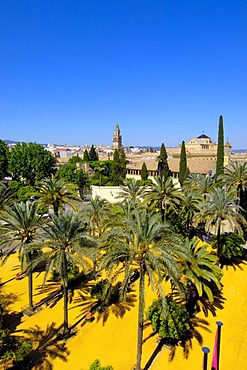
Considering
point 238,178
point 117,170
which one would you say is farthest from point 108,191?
point 238,178

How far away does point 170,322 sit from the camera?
14625mm

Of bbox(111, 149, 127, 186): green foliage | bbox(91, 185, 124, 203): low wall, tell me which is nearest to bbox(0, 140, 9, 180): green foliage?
bbox(91, 185, 124, 203): low wall

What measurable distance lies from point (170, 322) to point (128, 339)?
3.04 meters

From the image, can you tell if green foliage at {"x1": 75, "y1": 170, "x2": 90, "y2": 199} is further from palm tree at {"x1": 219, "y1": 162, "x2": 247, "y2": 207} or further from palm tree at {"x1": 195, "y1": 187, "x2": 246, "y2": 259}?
palm tree at {"x1": 195, "y1": 187, "x2": 246, "y2": 259}

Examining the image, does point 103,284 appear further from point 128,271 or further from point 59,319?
point 128,271

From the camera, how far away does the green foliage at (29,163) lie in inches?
2221

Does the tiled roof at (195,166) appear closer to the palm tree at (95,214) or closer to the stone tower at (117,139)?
the palm tree at (95,214)

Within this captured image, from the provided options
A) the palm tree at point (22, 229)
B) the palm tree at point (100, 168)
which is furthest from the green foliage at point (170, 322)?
the palm tree at point (100, 168)

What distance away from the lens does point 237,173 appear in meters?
28.1

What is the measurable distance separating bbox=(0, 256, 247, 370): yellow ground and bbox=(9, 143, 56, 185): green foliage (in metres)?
39.6

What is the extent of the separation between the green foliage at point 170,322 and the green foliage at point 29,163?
4670cm

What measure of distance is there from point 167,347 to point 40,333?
7.70 meters

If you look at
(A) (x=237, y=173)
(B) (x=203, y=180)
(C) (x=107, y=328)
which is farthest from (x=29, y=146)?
(C) (x=107, y=328)


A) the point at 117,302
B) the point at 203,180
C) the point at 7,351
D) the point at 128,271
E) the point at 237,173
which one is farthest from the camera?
the point at 203,180
